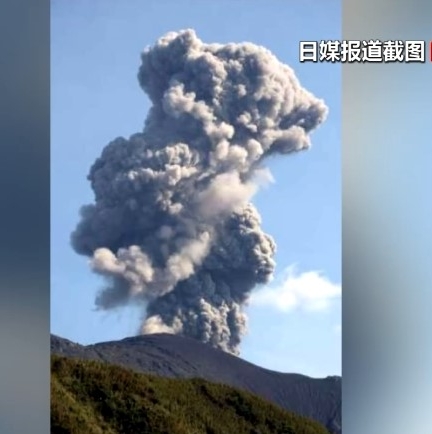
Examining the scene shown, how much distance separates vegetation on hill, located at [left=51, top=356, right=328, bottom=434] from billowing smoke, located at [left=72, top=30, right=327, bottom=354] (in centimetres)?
25

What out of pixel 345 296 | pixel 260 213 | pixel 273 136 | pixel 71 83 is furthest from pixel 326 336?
pixel 71 83

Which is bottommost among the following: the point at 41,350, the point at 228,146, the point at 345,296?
the point at 41,350

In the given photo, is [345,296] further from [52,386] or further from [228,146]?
[52,386]

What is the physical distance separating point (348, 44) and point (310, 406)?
167cm

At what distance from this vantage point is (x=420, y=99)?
3180 mm

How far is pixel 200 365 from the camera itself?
3289 mm

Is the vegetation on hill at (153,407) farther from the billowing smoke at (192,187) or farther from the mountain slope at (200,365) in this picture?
the billowing smoke at (192,187)

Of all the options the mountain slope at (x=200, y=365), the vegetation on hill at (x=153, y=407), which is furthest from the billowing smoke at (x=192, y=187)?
the vegetation on hill at (x=153, y=407)

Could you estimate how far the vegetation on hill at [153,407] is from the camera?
3271 millimetres

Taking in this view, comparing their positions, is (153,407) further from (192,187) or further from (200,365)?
(192,187)

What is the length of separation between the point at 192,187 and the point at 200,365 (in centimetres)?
83

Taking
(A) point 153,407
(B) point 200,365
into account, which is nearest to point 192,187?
(B) point 200,365

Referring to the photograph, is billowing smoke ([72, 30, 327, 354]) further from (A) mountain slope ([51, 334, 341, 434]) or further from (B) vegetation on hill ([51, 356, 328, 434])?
(B) vegetation on hill ([51, 356, 328, 434])

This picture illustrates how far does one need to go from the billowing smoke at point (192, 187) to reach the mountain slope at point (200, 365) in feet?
0.20
